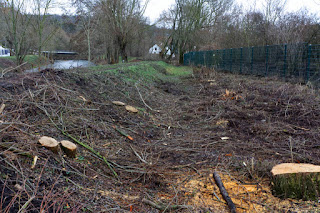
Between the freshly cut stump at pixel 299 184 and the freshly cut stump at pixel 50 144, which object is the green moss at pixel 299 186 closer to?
the freshly cut stump at pixel 299 184

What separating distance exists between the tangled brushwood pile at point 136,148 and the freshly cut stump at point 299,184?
11 centimetres

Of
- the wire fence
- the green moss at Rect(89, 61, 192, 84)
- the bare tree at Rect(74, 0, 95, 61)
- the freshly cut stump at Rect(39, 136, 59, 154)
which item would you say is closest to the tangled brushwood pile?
the freshly cut stump at Rect(39, 136, 59, 154)

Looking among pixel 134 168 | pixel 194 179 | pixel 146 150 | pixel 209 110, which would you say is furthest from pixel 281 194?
pixel 209 110

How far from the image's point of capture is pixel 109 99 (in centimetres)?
680

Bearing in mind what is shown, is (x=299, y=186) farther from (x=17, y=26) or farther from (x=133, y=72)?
(x=17, y=26)

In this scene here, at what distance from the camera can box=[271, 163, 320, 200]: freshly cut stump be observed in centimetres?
296

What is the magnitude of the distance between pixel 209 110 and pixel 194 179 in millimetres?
3915

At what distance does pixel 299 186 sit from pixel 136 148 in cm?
261

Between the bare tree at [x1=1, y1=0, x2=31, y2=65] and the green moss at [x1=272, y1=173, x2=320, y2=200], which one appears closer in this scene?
the green moss at [x1=272, y1=173, x2=320, y2=200]

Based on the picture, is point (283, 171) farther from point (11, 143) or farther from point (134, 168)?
point (11, 143)

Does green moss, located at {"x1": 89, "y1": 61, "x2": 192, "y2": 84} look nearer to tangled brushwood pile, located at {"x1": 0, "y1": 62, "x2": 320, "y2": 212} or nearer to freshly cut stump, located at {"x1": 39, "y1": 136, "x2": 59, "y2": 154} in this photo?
tangled brushwood pile, located at {"x1": 0, "y1": 62, "x2": 320, "y2": 212}

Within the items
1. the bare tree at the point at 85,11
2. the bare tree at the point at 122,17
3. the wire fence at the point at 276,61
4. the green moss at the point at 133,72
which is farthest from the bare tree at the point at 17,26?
the wire fence at the point at 276,61

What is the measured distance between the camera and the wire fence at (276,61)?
427 inches

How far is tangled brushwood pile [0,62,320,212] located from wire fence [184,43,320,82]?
4435 millimetres
